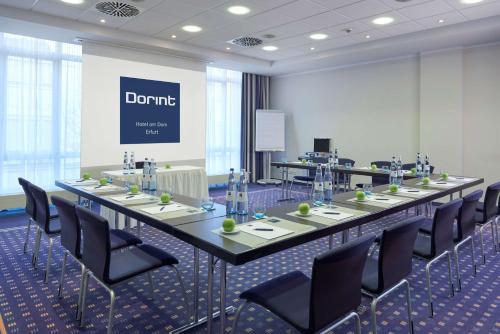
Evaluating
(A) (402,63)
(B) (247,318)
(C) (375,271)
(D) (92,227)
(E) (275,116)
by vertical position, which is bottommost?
(B) (247,318)

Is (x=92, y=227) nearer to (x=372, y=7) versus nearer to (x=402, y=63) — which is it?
(x=372, y=7)

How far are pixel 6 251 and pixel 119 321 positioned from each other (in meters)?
2.17

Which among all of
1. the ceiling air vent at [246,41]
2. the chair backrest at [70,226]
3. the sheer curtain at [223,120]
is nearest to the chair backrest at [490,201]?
the chair backrest at [70,226]

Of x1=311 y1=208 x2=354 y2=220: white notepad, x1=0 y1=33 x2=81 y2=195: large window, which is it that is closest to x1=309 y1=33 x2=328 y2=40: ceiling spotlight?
x1=0 y1=33 x2=81 y2=195: large window

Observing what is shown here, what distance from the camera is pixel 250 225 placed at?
6.63 feet

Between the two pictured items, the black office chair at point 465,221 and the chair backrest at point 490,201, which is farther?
the chair backrest at point 490,201

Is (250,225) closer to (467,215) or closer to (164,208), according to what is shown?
(164,208)

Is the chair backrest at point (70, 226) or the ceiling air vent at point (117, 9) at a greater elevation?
the ceiling air vent at point (117, 9)

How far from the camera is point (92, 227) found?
2.00 metres

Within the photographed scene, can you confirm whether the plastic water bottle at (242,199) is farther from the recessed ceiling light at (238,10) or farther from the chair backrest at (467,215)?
the recessed ceiling light at (238,10)

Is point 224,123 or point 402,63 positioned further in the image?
point 224,123

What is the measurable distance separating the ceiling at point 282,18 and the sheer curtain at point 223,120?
1.84 metres

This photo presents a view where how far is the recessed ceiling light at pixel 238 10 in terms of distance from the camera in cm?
453

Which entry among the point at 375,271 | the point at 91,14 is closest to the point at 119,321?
the point at 375,271
